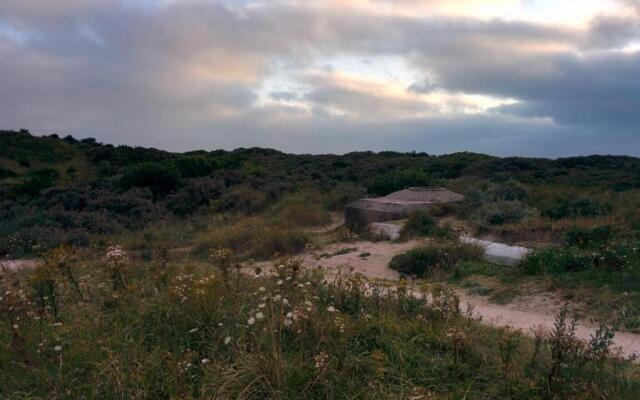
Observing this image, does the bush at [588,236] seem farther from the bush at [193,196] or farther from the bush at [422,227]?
the bush at [193,196]

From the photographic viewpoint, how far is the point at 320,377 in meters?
3.44

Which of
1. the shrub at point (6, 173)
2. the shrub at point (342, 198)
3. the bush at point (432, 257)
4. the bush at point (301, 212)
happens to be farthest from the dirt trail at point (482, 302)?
the shrub at point (6, 173)

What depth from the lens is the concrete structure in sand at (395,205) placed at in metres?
13.9

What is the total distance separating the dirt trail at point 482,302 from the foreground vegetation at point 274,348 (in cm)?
89

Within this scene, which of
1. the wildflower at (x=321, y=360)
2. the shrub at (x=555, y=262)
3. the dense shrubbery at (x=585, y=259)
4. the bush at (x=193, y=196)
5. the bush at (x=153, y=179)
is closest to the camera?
the wildflower at (x=321, y=360)

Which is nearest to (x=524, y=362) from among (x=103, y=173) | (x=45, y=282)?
(x=45, y=282)

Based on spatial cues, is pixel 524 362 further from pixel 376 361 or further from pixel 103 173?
pixel 103 173

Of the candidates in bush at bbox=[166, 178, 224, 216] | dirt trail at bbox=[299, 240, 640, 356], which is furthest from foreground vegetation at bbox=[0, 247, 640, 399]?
bush at bbox=[166, 178, 224, 216]

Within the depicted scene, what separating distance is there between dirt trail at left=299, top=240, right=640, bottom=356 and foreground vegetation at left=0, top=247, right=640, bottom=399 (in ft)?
2.94

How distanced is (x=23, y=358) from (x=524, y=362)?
3540 millimetres

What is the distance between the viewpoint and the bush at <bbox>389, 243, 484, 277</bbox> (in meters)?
9.52

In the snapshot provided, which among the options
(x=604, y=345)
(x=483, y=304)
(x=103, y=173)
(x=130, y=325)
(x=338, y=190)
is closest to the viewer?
(x=604, y=345)

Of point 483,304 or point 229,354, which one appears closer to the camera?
point 229,354

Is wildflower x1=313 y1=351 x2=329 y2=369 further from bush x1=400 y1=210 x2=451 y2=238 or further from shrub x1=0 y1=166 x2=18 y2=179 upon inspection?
shrub x1=0 y1=166 x2=18 y2=179
